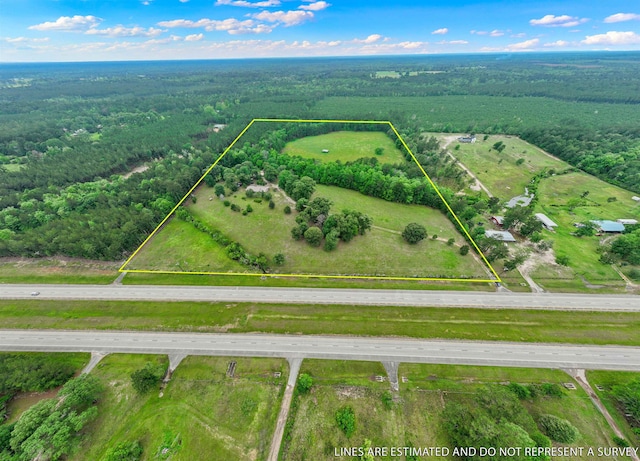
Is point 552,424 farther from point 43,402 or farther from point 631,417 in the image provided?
point 43,402

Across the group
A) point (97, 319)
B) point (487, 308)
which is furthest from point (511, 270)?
point (97, 319)

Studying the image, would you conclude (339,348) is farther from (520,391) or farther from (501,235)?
(501,235)

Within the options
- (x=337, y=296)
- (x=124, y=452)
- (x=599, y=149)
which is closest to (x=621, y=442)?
(x=337, y=296)

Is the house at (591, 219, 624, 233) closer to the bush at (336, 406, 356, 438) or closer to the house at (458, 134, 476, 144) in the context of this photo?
the house at (458, 134, 476, 144)

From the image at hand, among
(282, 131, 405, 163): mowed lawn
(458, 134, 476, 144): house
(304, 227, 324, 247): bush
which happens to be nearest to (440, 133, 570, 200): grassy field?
(458, 134, 476, 144): house

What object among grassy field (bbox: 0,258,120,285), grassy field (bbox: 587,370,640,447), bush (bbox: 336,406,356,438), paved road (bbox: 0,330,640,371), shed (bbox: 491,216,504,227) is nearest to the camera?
bush (bbox: 336,406,356,438)
